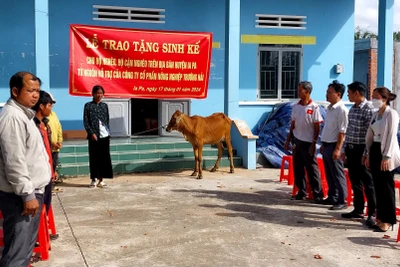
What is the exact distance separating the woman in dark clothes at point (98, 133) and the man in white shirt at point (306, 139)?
121 inches

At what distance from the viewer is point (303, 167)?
6.82m

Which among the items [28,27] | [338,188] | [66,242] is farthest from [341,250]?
[28,27]

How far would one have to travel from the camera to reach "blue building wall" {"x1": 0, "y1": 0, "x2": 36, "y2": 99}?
9775 mm

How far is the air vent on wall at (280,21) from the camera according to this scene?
1162 cm

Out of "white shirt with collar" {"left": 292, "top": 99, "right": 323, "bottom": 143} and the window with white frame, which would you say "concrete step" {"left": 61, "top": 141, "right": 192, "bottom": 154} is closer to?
the window with white frame

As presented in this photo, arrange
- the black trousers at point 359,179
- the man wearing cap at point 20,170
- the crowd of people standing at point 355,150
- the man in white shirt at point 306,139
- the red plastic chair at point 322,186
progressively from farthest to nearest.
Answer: the red plastic chair at point 322,186 < the man in white shirt at point 306,139 < the black trousers at point 359,179 < the crowd of people standing at point 355,150 < the man wearing cap at point 20,170

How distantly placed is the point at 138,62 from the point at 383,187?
5971mm

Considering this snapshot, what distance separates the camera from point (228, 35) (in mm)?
9789

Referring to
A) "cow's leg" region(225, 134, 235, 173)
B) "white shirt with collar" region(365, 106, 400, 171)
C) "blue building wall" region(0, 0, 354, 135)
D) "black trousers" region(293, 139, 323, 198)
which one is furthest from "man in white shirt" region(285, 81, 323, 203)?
"blue building wall" region(0, 0, 354, 135)

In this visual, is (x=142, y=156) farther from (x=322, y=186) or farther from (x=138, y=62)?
(x=322, y=186)

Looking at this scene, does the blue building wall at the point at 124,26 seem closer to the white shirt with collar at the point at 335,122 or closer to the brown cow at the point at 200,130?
the brown cow at the point at 200,130

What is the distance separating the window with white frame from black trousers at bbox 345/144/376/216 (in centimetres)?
632

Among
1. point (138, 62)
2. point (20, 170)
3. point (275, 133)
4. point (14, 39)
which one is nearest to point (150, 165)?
point (138, 62)

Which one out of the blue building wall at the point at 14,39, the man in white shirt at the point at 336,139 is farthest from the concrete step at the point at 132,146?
the man in white shirt at the point at 336,139
